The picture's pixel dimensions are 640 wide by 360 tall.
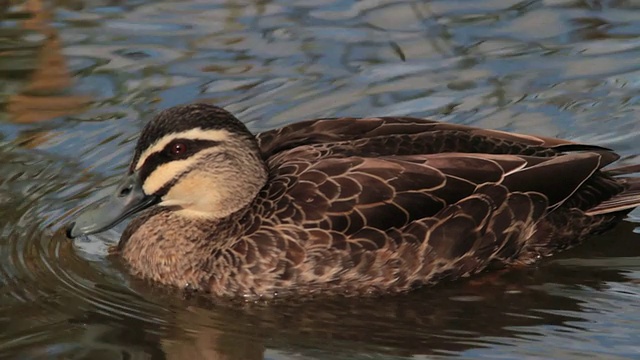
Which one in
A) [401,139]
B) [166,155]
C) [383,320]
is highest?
[166,155]

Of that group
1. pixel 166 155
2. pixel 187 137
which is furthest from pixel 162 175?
pixel 187 137

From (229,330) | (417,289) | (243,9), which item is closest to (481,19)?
(243,9)

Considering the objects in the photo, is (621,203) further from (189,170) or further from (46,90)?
(46,90)

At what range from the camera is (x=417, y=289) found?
30.7ft

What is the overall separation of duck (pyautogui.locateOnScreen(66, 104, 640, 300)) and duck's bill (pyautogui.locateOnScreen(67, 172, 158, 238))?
1 centimetres

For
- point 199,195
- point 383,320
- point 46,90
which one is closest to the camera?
point 383,320

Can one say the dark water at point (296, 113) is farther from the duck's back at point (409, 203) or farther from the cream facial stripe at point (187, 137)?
the cream facial stripe at point (187, 137)

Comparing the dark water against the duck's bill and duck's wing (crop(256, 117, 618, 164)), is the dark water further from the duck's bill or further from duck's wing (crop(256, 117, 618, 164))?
duck's wing (crop(256, 117, 618, 164))

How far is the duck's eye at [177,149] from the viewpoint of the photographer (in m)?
9.07

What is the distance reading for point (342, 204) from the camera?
9062 millimetres

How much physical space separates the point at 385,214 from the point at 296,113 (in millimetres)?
2548

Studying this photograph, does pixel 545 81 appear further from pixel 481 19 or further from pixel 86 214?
pixel 86 214

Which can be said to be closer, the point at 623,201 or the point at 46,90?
the point at 623,201

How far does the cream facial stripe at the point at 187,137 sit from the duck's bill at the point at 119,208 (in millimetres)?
129
